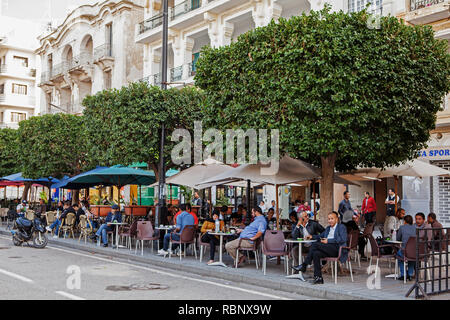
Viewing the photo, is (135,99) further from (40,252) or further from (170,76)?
(170,76)

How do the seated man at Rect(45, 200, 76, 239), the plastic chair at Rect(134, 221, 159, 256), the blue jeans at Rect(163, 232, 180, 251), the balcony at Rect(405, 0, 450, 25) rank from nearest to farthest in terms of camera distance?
the blue jeans at Rect(163, 232, 180, 251), the plastic chair at Rect(134, 221, 159, 256), the balcony at Rect(405, 0, 450, 25), the seated man at Rect(45, 200, 76, 239)

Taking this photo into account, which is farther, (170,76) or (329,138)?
(170,76)

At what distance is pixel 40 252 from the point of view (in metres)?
14.1

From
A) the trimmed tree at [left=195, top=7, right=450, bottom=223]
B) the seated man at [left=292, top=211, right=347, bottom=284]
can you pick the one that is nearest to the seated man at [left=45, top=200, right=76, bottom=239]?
the trimmed tree at [left=195, top=7, right=450, bottom=223]

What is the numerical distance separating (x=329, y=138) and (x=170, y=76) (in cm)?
1921

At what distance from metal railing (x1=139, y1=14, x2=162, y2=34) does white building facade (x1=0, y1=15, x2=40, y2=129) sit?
24.6 meters

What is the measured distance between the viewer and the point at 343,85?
9914 mm

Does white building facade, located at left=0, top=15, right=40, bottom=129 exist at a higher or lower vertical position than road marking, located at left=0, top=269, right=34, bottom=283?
higher

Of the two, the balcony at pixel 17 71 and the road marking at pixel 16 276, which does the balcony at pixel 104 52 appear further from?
the road marking at pixel 16 276

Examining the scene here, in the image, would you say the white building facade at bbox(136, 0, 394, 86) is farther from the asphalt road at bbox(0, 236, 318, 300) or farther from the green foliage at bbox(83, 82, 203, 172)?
the asphalt road at bbox(0, 236, 318, 300)

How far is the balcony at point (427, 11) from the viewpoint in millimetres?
16859

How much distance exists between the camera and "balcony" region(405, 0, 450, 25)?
1686cm
